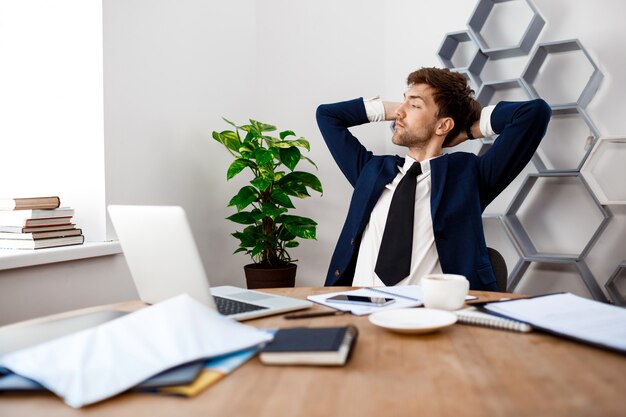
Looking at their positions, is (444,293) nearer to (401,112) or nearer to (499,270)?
(499,270)

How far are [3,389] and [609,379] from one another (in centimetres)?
81

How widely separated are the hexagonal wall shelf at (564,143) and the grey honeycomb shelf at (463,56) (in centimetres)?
42

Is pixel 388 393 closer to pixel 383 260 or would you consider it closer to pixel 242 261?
pixel 383 260

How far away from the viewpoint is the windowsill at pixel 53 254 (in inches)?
71.8

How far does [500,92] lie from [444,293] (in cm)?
197

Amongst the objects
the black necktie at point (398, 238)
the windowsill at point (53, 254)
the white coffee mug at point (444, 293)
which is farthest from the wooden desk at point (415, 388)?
the windowsill at point (53, 254)

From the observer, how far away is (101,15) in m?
2.20

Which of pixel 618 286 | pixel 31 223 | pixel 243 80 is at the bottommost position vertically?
pixel 618 286

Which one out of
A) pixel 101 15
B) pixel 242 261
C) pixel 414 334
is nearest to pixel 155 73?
pixel 101 15

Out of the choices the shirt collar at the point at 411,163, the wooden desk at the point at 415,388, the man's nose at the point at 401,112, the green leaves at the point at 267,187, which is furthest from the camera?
the green leaves at the point at 267,187

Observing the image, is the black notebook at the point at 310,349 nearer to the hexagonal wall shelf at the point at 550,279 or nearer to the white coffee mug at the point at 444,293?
the white coffee mug at the point at 444,293

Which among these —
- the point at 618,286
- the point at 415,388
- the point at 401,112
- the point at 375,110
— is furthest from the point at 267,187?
the point at 415,388

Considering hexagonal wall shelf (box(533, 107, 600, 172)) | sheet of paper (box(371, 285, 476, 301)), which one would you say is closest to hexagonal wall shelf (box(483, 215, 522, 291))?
hexagonal wall shelf (box(533, 107, 600, 172))

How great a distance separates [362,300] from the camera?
1.21 meters
